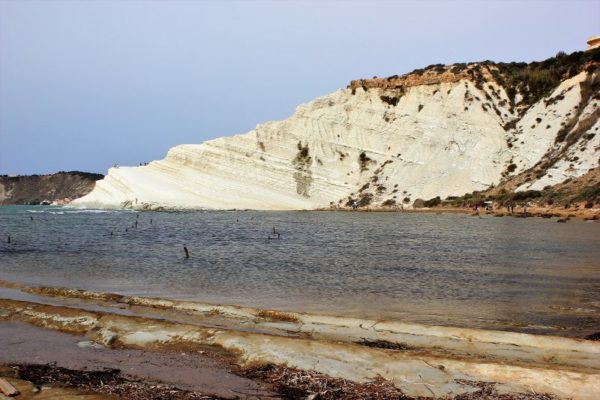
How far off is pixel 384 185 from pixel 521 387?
57652 mm

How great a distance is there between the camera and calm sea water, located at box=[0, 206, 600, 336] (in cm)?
1195

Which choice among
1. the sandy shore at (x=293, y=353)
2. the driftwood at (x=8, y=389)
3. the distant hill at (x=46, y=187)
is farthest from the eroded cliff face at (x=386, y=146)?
the distant hill at (x=46, y=187)

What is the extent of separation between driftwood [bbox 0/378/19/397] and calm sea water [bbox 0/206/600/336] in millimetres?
6460

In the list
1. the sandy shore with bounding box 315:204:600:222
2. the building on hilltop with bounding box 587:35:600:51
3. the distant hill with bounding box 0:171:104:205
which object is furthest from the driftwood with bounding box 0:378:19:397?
the distant hill with bounding box 0:171:104:205

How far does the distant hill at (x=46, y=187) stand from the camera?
15138cm

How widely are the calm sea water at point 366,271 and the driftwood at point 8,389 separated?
646 centimetres

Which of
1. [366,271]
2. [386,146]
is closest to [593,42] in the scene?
[386,146]

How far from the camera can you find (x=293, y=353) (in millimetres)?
8211

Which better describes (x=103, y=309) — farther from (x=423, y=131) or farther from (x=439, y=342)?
(x=423, y=131)

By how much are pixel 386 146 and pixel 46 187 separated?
407 feet

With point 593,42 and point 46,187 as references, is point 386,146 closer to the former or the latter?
point 593,42

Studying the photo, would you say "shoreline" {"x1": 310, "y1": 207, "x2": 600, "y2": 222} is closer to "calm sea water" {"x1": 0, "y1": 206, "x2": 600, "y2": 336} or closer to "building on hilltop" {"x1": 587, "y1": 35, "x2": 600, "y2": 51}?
"calm sea water" {"x1": 0, "y1": 206, "x2": 600, "y2": 336}

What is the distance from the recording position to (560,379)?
6.84 metres

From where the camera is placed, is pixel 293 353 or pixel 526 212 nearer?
pixel 293 353
